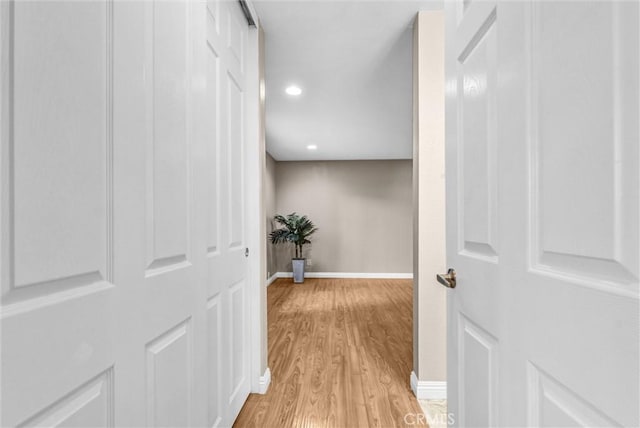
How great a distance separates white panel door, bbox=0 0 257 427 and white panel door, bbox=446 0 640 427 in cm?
86

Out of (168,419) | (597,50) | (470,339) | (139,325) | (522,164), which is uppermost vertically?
(597,50)

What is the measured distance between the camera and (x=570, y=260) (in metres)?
0.56

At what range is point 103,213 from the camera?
0.69 m

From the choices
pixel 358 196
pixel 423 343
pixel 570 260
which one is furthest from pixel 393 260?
pixel 570 260

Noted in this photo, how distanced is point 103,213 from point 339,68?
2666mm

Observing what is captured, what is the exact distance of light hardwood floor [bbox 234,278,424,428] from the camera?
1.86 metres

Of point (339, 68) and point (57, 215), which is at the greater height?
point (339, 68)

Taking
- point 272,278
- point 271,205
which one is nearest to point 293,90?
point 271,205

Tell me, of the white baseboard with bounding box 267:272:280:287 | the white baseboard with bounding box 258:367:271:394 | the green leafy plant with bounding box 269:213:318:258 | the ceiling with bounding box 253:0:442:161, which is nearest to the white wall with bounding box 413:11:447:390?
the ceiling with bounding box 253:0:442:161

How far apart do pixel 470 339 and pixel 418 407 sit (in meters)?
1.25

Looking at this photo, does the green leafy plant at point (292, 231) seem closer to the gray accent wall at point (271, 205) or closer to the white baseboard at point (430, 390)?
the gray accent wall at point (271, 205)

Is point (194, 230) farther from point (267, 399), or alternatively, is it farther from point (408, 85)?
point (408, 85)

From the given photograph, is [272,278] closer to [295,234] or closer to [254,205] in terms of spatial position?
[295,234]

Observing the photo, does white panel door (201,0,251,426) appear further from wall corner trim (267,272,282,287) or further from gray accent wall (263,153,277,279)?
gray accent wall (263,153,277,279)
